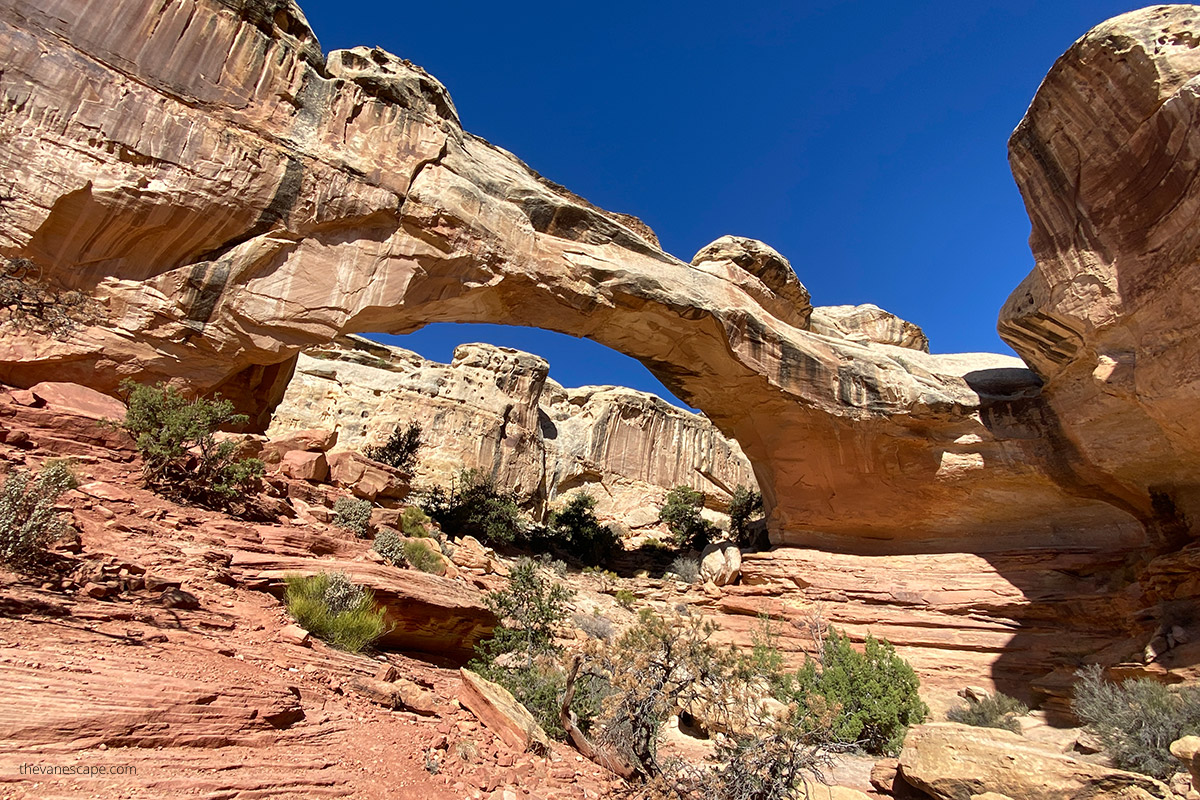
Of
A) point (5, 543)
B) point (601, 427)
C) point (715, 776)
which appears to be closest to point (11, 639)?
point (5, 543)

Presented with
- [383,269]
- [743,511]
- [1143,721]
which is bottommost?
[1143,721]

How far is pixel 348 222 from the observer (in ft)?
36.1

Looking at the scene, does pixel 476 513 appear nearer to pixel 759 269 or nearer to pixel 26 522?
pixel 759 269

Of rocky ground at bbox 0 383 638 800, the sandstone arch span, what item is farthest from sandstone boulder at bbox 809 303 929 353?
rocky ground at bbox 0 383 638 800

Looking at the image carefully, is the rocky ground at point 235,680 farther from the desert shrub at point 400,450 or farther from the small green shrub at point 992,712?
the desert shrub at point 400,450

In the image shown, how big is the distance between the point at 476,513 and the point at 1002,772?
15.1m

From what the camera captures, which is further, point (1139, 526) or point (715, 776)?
point (1139, 526)

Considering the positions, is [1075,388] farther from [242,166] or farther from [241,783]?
[242,166]

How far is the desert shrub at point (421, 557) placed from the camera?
31.8ft

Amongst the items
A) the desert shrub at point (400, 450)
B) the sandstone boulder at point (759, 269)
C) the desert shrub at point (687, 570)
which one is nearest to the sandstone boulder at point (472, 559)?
the desert shrub at point (687, 570)

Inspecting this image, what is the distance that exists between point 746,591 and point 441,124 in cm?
1270

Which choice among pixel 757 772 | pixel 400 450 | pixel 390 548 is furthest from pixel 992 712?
pixel 400 450

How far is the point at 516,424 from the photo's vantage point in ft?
89.2

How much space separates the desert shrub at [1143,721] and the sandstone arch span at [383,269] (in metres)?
5.84
